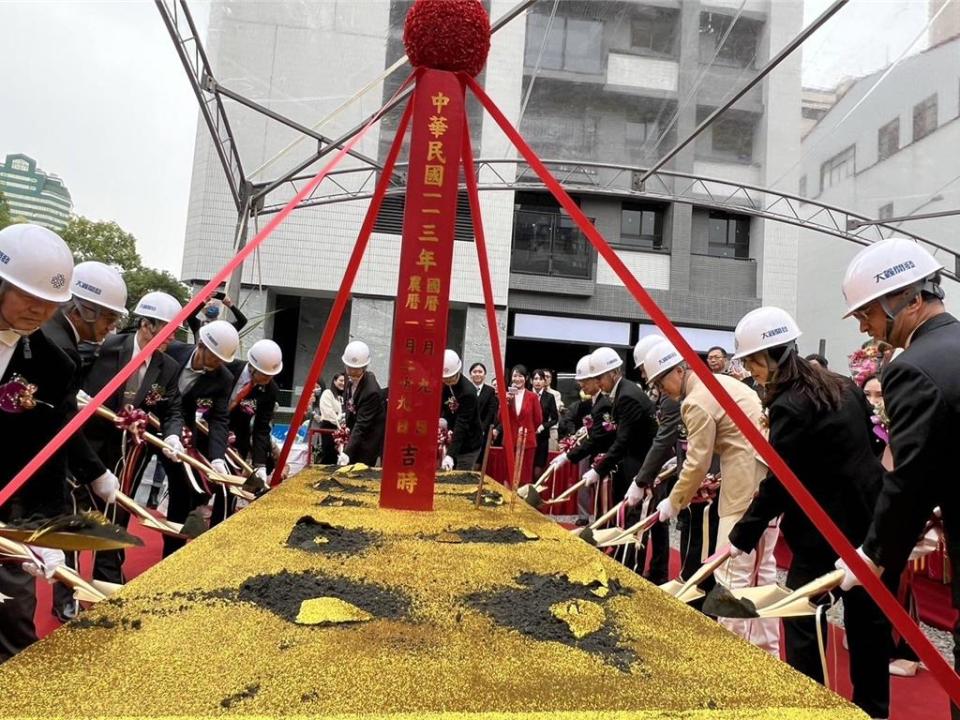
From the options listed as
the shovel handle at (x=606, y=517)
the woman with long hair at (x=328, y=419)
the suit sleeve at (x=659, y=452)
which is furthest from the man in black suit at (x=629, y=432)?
the woman with long hair at (x=328, y=419)

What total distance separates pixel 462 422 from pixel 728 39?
4.33 metres

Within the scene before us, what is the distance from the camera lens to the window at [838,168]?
25.2 feet

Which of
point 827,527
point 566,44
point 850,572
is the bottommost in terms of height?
point 850,572

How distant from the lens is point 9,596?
1873 mm

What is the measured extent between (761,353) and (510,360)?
38.0 feet

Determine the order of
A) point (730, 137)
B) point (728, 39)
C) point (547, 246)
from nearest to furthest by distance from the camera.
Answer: point (728, 39) < point (730, 137) < point (547, 246)

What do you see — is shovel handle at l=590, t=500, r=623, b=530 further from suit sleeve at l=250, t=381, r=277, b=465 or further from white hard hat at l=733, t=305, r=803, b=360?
suit sleeve at l=250, t=381, r=277, b=465

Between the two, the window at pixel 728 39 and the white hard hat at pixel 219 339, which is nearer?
the white hard hat at pixel 219 339

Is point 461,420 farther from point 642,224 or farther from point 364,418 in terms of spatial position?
point 642,224

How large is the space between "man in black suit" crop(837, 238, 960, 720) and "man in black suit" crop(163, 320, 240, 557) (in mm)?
3259

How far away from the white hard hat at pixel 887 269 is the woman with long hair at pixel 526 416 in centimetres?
517

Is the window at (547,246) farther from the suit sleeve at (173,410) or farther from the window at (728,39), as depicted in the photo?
the suit sleeve at (173,410)

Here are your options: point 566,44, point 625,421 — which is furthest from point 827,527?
point 566,44

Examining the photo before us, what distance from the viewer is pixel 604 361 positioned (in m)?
4.86
